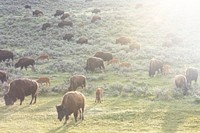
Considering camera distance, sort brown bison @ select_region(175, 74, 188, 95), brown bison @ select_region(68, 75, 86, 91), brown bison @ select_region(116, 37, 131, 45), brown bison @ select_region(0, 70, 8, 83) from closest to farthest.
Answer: brown bison @ select_region(68, 75, 86, 91), brown bison @ select_region(175, 74, 188, 95), brown bison @ select_region(0, 70, 8, 83), brown bison @ select_region(116, 37, 131, 45)

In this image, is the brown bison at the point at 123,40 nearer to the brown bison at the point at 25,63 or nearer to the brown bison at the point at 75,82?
the brown bison at the point at 25,63

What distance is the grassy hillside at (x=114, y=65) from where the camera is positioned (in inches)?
843

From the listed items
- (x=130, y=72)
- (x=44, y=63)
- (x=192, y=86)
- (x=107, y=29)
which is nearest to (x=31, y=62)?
(x=44, y=63)

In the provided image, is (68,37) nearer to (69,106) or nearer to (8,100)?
(8,100)

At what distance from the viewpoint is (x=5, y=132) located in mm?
19500

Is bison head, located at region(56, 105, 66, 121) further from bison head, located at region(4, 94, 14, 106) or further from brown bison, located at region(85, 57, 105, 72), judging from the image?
brown bison, located at region(85, 57, 105, 72)

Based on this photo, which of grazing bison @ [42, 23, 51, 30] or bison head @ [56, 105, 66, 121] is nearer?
bison head @ [56, 105, 66, 121]

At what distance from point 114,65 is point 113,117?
15.5 meters

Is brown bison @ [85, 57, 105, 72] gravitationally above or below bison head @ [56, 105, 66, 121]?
above

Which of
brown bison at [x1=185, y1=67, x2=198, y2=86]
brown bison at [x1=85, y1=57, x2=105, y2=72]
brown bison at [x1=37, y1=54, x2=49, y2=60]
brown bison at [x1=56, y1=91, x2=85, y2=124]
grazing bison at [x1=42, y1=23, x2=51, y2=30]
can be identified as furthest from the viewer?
grazing bison at [x1=42, y1=23, x2=51, y2=30]

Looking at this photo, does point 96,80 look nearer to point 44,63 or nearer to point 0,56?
point 44,63

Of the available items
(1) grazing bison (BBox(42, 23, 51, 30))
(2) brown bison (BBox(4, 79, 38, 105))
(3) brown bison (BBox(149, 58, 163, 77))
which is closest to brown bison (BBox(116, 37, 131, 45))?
(1) grazing bison (BBox(42, 23, 51, 30))

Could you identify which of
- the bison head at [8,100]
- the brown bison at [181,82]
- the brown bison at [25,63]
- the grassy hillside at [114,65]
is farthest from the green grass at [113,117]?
the brown bison at [25,63]

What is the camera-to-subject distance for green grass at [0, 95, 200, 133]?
20250 millimetres
